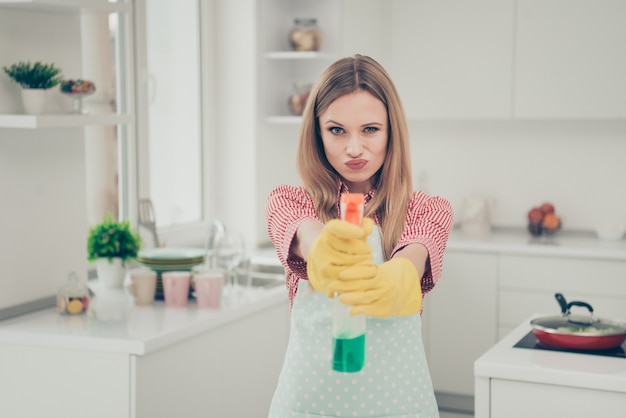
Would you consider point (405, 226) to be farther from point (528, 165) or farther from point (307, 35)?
point (528, 165)

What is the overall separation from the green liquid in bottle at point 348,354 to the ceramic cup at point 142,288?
5.85 ft

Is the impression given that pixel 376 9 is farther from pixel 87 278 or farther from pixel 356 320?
pixel 356 320

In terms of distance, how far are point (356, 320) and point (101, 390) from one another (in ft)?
4.65

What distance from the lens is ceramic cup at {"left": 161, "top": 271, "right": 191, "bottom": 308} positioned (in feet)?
9.36

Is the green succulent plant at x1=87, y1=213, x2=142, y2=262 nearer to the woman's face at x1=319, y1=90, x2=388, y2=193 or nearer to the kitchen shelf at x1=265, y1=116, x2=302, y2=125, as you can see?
the kitchen shelf at x1=265, y1=116, x2=302, y2=125

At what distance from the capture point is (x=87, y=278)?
3.02m

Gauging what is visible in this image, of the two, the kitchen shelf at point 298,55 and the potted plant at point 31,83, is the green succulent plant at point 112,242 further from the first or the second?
the kitchen shelf at point 298,55

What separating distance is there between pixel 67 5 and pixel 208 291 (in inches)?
37.4

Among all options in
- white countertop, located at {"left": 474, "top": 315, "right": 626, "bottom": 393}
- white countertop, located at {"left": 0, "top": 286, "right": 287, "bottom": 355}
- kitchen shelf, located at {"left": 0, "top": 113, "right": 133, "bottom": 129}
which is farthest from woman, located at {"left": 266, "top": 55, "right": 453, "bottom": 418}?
kitchen shelf, located at {"left": 0, "top": 113, "right": 133, "bottom": 129}

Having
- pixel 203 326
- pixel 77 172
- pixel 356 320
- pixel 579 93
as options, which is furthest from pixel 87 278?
pixel 579 93

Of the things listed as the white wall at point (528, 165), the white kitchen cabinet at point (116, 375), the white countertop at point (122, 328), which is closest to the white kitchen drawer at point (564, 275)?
the white wall at point (528, 165)

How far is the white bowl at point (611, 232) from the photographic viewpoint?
4.11 metres

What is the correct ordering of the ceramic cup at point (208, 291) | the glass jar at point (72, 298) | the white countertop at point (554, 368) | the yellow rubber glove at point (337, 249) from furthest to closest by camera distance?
the ceramic cup at point (208, 291), the glass jar at point (72, 298), the white countertop at point (554, 368), the yellow rubber glove at point (337, 249)

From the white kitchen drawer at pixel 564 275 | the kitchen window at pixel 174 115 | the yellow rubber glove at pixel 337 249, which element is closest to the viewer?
the yellow rubber glove at pixel 337 249
